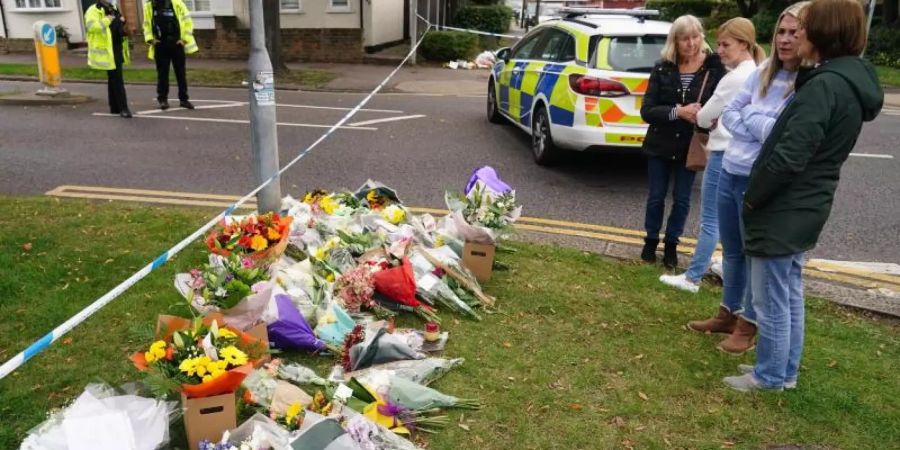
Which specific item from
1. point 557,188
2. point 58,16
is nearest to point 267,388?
point 557,188

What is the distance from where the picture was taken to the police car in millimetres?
6461

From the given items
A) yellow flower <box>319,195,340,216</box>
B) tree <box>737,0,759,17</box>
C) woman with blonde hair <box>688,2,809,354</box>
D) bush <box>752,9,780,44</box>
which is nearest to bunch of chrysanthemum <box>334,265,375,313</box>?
yellow flower <box>319,195,340,216</box>

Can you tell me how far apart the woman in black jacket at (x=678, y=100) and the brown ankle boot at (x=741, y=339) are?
1233mm

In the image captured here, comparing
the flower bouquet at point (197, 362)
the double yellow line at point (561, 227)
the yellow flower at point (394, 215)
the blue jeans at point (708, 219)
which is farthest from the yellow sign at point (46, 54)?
the blue jeans at point (708, 219)

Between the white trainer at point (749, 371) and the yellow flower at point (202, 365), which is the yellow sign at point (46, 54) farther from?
the white trainer at point (749, 371)

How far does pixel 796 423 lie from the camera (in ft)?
10.1

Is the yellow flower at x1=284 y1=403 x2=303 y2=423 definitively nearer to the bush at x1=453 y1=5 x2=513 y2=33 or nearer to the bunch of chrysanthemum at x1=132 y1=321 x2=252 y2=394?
the bunch of chrysanthemum at x1=132 y1=321 x2=252 y2=394

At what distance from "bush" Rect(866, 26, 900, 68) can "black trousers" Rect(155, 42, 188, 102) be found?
18.8m

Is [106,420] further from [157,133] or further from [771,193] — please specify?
[157,133]

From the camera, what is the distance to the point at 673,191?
15.7 ft

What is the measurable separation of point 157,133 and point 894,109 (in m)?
13.0

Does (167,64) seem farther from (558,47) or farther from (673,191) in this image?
(673,191)

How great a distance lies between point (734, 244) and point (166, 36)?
9.48m

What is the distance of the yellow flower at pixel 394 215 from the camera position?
481cm
